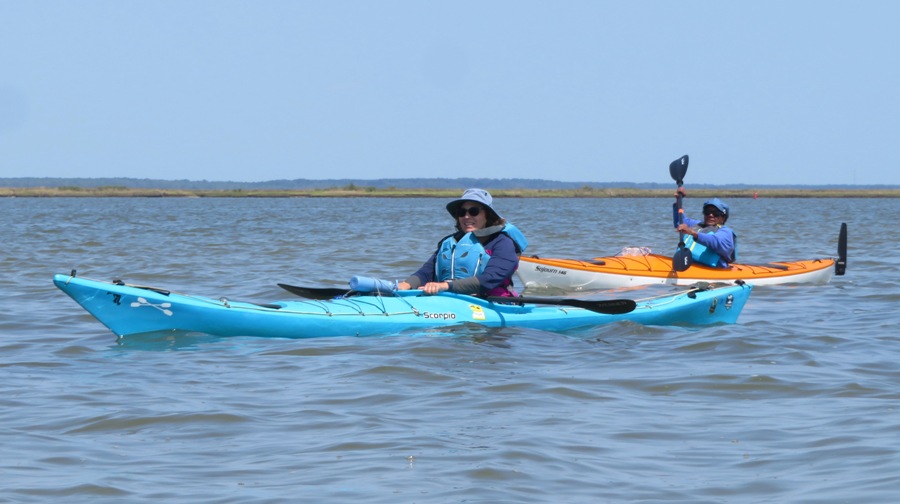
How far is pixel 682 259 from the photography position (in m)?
12.9

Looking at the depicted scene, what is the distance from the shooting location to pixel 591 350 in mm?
8000

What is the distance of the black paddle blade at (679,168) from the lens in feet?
43.9

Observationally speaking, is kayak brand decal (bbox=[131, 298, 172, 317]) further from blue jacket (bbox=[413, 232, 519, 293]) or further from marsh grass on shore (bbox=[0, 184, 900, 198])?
Result: marsh grass on shore (bbox=[0, 184, 900, 198])

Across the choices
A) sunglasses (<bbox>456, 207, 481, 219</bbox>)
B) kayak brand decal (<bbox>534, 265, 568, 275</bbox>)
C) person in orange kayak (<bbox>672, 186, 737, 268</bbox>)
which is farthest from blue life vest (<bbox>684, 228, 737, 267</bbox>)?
sunglasses (<bbox>456, 207, 481, 219</bbox>)

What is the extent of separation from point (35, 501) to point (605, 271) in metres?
9.55

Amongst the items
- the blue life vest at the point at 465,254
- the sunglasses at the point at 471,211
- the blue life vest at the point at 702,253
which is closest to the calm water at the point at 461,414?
the blue life vest at the point at 465,254

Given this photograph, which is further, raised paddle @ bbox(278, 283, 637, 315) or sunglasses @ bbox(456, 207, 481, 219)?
sunglasses @ bbox(456, 207, 481, 219)

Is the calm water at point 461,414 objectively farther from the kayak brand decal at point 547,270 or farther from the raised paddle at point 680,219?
the kayak brand decal at point 547,270

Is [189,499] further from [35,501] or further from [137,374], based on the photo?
[137,374]

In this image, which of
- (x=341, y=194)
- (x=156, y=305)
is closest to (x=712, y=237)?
(x=156, y=305)

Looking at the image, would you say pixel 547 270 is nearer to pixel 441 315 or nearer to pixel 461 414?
pixel 441 315

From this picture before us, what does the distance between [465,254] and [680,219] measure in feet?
15.2

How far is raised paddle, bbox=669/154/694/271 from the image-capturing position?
12.7 meters

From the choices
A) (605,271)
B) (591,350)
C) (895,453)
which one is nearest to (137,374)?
(591,350)
